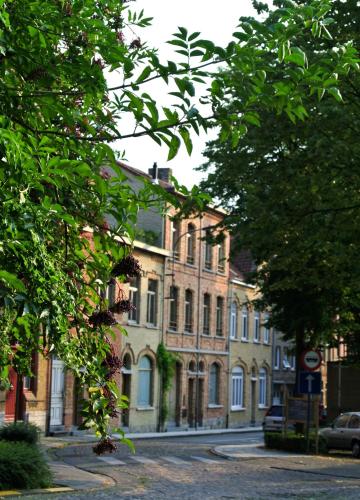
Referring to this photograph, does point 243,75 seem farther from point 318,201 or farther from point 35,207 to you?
point 318,201

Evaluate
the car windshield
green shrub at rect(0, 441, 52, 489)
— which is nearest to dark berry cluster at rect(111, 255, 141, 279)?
green shrub at rect(0, 441, 52, 489)

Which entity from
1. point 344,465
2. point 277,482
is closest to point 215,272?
point 344,465

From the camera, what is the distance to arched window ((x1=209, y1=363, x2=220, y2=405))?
53625 millimetres

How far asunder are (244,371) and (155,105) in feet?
176

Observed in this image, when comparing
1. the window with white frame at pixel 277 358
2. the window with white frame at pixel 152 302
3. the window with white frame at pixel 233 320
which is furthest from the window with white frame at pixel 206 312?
the window with white frame at pixel 277 358

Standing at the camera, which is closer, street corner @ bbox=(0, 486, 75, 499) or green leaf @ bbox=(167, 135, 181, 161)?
green leaf @ bbox=(167, 135, 181, 161)

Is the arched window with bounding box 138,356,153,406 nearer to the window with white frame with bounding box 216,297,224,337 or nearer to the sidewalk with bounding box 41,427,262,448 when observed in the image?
the sidewalk with bounding box 41,427,262,448

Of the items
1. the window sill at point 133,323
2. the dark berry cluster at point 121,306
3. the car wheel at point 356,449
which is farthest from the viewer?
the window sill at point 133,323

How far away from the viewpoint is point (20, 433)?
18219 mm

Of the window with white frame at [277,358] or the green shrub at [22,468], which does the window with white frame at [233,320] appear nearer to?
the window with white frame at [277,358]

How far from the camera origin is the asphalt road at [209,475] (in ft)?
54.6

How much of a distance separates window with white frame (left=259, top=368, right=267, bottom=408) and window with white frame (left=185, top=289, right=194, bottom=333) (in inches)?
466

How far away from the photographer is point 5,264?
16.8ft

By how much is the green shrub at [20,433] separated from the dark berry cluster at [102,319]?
12258 millimetres
